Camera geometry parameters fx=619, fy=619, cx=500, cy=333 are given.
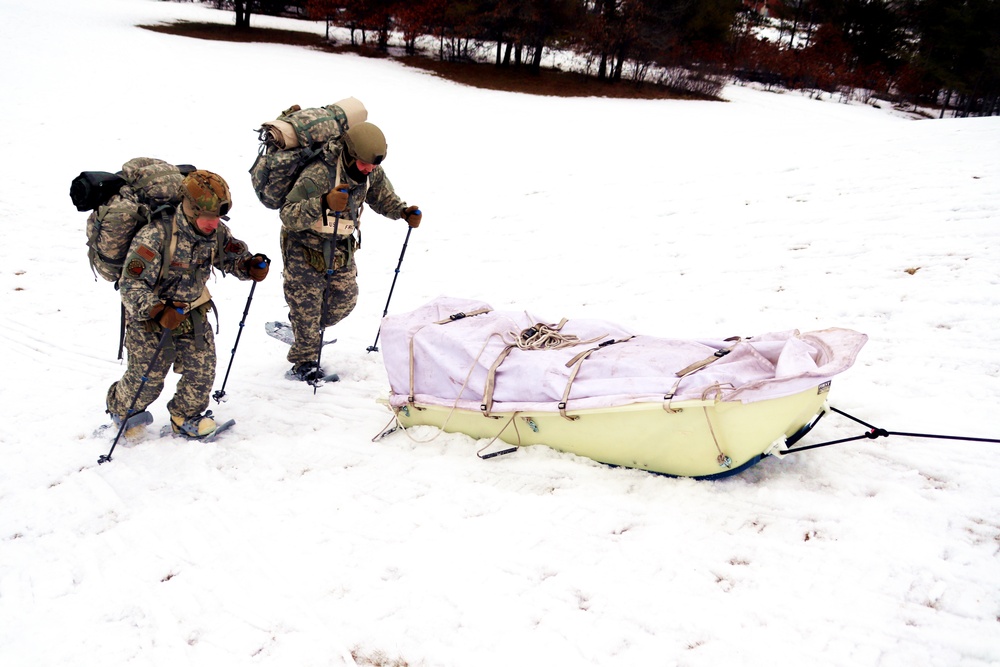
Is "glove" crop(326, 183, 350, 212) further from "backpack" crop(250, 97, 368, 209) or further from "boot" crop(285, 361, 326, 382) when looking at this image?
"boot" crop(285, 361, 326, 382)

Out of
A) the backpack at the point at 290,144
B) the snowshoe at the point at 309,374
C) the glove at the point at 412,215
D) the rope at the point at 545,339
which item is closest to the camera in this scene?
the rope at the point at 545,339

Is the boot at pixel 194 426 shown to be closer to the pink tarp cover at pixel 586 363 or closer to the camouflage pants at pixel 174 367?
the camouflage pants at pixel 174 367

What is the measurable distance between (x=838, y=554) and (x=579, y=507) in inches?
55.1

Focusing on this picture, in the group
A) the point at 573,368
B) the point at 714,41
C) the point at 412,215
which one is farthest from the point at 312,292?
the point at 714,41

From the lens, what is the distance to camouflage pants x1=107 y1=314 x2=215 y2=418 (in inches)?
184

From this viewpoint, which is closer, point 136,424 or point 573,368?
point 573,368

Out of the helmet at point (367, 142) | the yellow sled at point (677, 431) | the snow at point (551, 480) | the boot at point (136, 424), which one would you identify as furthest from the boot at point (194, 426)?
the helmet at point (367, 142)

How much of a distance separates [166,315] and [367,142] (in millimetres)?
1983

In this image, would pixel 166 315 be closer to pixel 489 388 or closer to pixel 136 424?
pixel 136 424

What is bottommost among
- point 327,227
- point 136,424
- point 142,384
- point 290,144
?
point 136,424

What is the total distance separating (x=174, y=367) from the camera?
487cm

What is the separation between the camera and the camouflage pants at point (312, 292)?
18.1ft

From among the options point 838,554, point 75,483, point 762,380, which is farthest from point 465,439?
point 75,483

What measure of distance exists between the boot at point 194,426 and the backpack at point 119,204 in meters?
1.18
